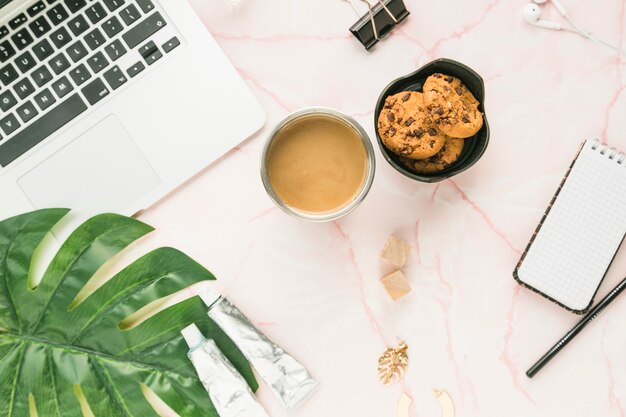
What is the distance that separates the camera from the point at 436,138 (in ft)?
1.88

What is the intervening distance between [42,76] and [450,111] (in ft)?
1.46

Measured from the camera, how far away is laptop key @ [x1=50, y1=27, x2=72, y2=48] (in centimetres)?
64

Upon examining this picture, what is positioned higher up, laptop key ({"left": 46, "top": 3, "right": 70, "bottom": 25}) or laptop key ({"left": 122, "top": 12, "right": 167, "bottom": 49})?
laptop key ({"left": 46, "top": 3, "right": 70, "bottom": 25})

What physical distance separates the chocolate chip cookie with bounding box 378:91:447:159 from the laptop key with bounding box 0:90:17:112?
40cm

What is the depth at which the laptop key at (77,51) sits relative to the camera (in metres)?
0.64

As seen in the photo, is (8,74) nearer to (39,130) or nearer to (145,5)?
(39,130)

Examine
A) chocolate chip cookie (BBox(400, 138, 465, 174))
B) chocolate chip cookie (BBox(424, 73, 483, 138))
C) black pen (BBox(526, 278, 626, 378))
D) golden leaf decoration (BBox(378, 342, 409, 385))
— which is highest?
chocolate chip cookie (BBox(424, 73, 483, 138))

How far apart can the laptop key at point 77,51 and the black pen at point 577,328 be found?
633mm

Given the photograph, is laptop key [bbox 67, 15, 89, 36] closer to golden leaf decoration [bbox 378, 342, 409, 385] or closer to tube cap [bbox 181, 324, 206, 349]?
tube cap [bbox 181, 324, 206, 349]

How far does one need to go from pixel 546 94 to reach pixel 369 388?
412 millimetres

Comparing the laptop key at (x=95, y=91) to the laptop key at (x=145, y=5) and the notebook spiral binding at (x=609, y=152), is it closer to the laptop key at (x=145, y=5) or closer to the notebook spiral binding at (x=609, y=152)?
the laptop key at (x=145, y=5)

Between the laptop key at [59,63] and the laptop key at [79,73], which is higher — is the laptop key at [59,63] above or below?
above

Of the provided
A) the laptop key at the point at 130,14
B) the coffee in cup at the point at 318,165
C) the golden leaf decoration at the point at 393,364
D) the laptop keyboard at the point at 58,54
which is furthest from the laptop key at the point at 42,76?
the golden leaf decoration at the point at 393,364

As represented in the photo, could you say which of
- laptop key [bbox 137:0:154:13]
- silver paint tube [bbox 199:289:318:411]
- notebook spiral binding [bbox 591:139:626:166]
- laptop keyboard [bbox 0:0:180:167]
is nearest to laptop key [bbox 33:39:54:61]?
laptop keyboard [bbox 0:0:180:167]
